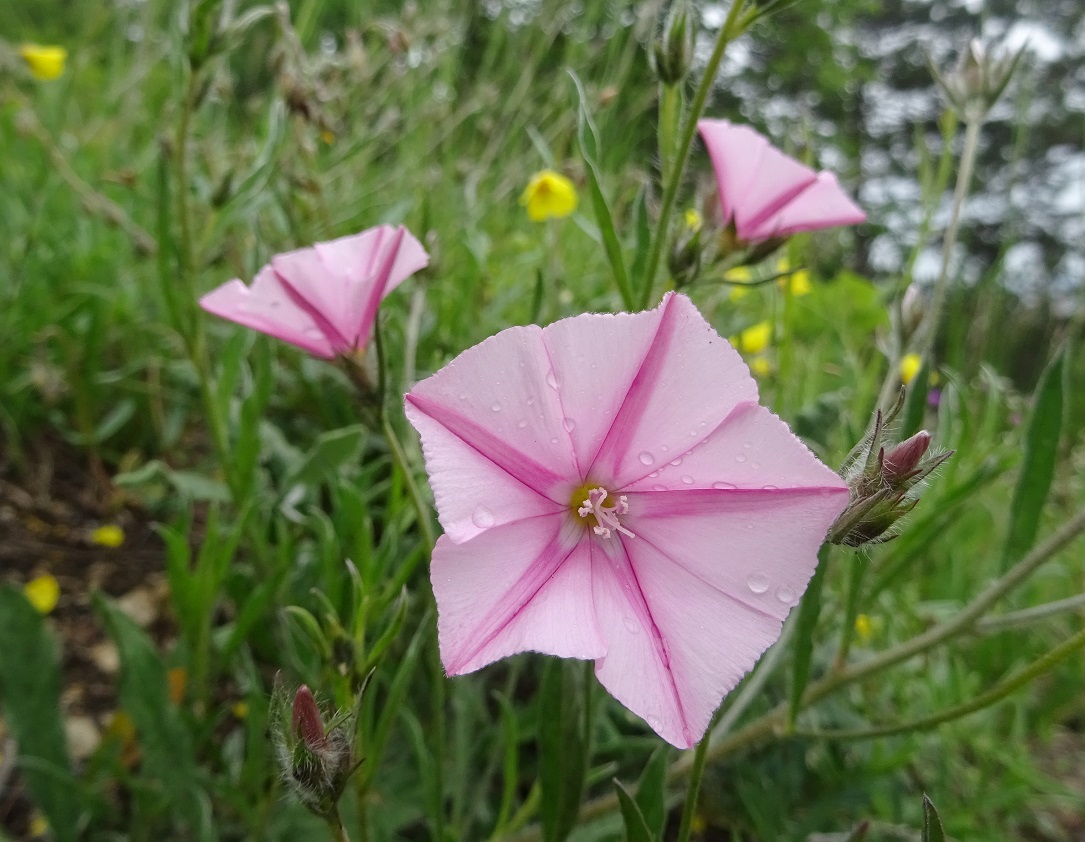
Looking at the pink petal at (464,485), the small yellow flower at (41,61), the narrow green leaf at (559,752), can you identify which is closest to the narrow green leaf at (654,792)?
the narrow green leaf at (559,752)

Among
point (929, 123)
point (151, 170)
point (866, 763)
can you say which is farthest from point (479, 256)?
point (929, 123)

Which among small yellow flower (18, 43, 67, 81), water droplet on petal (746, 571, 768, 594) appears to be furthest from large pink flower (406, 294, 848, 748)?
small yellow flower (18, 43, 67, 81)

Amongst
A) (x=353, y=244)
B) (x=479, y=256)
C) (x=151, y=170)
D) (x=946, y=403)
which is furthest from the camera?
(x=151, y=170)

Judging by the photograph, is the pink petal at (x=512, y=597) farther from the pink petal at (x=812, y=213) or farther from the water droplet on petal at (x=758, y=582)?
the pink petal at (x=812, y=213)

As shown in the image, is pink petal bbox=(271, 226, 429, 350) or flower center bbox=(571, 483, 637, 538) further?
pink petal bbox=(271, 226, 429, 350)

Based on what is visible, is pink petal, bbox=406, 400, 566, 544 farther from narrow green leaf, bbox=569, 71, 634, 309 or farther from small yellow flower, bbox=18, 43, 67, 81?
small yellow flower, bbox=18, 43, 67, 81

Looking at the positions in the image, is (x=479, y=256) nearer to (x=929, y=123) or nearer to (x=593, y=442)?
(x=593, y=442)
